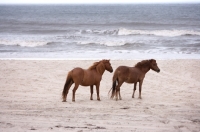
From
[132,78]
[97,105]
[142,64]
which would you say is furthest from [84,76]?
[142,64]

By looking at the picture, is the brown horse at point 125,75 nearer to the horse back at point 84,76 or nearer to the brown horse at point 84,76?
the brown horse at point 84,76

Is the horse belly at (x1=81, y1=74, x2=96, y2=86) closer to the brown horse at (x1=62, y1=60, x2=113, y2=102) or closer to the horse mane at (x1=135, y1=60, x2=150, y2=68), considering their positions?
the brown horse at (x1=62, y1=60, x2=113, y2=102)

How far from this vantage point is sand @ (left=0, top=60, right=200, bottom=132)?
21.9ft

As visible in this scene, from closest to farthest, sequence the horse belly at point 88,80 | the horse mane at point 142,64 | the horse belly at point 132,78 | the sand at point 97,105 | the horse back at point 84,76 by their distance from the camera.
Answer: the sand at point 97,105, the horse back at point 84,76, the horse belly at point 88,80, the horse belly at point 132,78, the horse mane at point 142,64

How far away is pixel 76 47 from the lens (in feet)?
77.5

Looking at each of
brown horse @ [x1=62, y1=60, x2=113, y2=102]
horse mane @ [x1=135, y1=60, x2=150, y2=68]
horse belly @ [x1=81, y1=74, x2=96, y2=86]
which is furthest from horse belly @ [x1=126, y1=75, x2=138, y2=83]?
horse belly @ [x1=81, y1=74, x2=96, y2=86]

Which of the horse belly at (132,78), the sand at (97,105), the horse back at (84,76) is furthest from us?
the horse belly at (132,78)

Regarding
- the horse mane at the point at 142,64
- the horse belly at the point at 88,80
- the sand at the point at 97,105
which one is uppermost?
the horse mane at the point at 142,64

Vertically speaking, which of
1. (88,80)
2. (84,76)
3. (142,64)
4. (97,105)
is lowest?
(97,105)

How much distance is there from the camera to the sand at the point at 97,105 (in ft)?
21.9

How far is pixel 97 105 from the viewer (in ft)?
28.3

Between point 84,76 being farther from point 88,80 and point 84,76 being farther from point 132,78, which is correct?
point 132,78

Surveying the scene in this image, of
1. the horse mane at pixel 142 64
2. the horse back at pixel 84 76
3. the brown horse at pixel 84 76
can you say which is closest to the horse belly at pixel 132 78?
the horse mane at pixel 142 64

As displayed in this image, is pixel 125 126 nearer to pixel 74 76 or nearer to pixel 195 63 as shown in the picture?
pixel 74 76
